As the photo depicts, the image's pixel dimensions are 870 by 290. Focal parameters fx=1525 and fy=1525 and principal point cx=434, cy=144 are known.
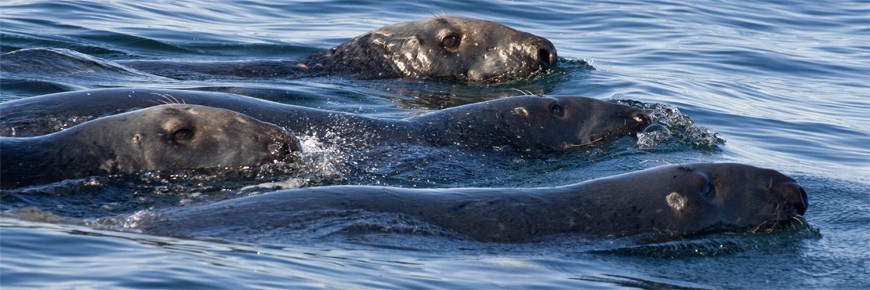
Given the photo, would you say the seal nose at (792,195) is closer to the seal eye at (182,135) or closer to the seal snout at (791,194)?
the seal snout at (791,194)

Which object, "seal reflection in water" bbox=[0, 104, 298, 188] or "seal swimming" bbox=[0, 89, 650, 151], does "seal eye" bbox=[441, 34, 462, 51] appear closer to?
"seal swimming" bbox=[0, 89, 650, 151]

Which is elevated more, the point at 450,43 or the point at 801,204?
the point at 801,204

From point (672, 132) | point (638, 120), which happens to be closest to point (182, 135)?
point (638, 120)

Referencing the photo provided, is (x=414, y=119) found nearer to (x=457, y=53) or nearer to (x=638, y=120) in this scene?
(x=638, y=120)

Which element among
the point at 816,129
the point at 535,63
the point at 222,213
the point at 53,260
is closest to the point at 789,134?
the point at 816,129

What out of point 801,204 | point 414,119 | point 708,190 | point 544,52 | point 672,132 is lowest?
point 672,132

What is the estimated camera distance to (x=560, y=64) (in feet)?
57.9

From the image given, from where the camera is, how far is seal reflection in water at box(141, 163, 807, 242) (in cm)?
877

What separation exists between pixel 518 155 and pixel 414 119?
0.93m

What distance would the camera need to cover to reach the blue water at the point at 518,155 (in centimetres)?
803

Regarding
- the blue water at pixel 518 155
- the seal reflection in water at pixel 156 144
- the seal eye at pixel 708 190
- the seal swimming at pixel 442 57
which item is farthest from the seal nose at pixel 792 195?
the seal swimming at pixel 442 57

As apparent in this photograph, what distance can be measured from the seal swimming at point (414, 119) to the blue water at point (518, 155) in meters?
0.25

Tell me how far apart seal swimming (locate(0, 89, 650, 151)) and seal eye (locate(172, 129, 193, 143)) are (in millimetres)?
1183

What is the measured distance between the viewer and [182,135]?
10.3 m
